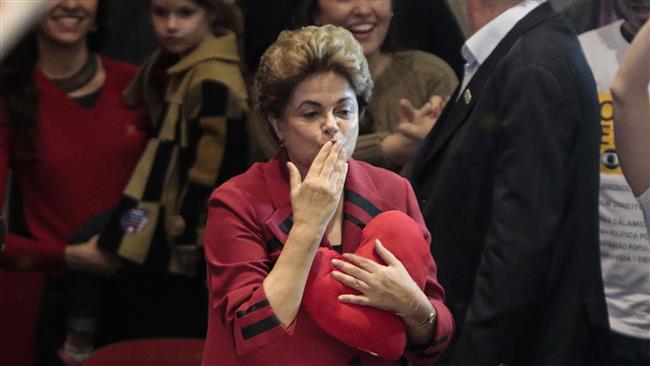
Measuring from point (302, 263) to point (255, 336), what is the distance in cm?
11

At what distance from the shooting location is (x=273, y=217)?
1229 mm

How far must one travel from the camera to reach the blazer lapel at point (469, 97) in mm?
1483

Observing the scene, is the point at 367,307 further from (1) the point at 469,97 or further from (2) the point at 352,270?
(1) the point at 469,97

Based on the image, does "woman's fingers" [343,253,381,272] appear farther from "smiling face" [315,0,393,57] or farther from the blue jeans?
the blue jeans

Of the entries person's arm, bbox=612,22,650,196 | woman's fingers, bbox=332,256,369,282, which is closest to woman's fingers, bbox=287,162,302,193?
woman's fingers, bbox=332,256,369,282

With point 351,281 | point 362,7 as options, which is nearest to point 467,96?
point 362,7

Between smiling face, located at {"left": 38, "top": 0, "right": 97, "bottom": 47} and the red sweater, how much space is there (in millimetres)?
65

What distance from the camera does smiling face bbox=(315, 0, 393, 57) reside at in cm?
145

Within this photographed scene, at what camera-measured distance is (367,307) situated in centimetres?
120

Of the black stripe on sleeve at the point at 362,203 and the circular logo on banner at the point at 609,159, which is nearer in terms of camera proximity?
the black stripe on sleeve at the point at 362,203

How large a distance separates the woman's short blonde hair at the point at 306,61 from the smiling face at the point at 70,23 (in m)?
0.46

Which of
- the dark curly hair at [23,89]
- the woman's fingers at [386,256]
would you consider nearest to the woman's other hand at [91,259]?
the dark curly hair at [23,89]

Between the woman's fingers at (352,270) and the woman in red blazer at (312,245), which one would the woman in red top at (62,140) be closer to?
the woman in red blazer at (312,245)

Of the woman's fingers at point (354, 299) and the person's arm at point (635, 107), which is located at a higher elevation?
the person's arm at point (635, 107)
